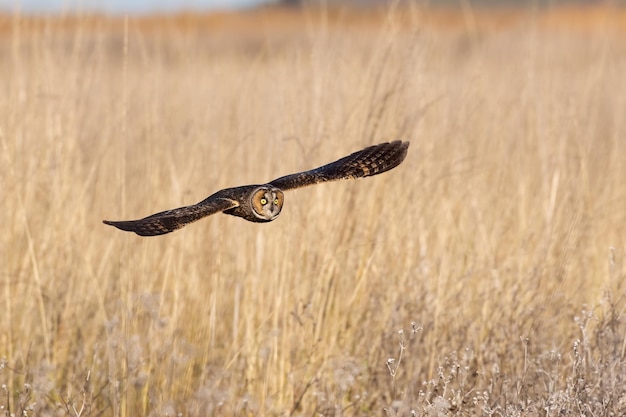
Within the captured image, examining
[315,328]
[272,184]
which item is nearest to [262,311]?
[315,328]

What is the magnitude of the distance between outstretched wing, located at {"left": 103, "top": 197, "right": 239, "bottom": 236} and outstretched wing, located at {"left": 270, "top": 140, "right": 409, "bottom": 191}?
223 millimetres

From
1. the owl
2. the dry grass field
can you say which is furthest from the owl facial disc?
the dry grass field

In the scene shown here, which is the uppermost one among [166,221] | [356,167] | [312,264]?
[356,167]

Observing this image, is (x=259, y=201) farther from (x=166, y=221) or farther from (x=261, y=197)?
(x=166, y=221)

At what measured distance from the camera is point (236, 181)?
13.1ft

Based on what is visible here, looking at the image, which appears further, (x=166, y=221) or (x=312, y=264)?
(x=312, y=264)

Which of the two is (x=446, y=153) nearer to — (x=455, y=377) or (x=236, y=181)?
(x=236, y=181)

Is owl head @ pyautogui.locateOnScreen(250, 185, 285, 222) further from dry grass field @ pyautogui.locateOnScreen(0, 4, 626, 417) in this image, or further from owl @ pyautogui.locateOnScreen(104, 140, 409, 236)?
dry grass field @ pyautogui.locateOnScreen(0, 4, 626, 417)

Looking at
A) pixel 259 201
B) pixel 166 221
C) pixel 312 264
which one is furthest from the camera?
pixel 312 264

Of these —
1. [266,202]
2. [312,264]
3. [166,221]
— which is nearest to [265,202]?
[266,202]

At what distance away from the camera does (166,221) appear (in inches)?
90.0

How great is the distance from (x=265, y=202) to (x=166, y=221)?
282 millimetres

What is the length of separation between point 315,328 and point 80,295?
0.92 metres

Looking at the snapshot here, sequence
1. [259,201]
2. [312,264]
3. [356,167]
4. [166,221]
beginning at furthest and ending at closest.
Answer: [312,264], [356,167], [259,201], [166,221]
